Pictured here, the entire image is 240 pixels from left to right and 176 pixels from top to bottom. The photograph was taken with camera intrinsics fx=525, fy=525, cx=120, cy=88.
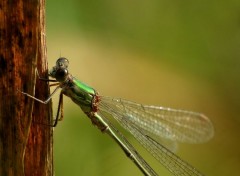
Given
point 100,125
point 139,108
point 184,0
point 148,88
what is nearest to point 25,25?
point 100,125

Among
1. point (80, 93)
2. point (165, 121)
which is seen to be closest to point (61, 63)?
point (80, 93)

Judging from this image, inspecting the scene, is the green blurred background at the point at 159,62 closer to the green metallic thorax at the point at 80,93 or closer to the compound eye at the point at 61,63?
the green metallic thorax at the point at 80,93

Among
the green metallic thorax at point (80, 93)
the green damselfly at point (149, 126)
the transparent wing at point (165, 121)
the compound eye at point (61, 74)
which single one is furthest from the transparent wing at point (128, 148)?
the compound eye at point (61, 74)

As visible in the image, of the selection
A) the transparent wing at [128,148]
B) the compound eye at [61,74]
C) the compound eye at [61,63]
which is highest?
the compound eye at [61,63]

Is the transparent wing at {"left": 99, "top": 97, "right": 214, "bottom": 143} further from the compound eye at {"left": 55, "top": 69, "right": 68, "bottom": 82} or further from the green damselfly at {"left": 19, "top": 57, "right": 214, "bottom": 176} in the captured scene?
the compound eye at {"left": 55, "top": 69, "right": 68, "bottom": 82}

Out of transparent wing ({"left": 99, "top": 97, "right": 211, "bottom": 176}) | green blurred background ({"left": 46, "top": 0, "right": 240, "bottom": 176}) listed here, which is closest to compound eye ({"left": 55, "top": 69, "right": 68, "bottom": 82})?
transparent wing ({"left": 99, "top": 97, "right": 211, "bottom": 176})

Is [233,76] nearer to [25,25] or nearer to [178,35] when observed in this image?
[178,35]

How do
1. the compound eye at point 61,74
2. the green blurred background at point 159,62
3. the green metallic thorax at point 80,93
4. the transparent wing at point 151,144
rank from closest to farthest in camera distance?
the compound eye at point 61,74 → the green metallic thorax at point 80,93 → the transparent wing at point 151,144 → the green blurred background at point 159,62
